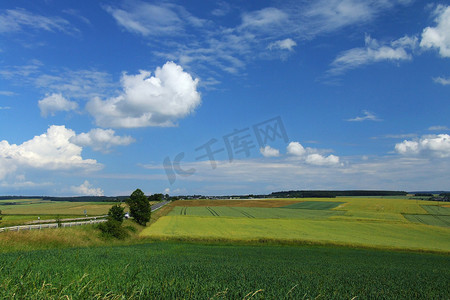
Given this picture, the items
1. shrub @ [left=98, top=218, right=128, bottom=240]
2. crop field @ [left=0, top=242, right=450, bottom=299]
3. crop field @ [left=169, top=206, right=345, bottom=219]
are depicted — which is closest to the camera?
crop field @ [left=0, top=242, right=450, bottom=299]

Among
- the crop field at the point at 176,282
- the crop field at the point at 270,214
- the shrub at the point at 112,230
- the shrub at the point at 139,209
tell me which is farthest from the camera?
the crop field at the point at 270,214

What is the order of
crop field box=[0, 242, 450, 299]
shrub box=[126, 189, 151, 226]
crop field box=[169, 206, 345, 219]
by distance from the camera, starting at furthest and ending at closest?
1. crop field box=[169, 206, 345, 219]
2. shrub box=[126, 189, 151, 226]
3. crop field box=[0, 242, 450, 299]

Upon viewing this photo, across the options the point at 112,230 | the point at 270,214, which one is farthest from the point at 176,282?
the point at 270,214

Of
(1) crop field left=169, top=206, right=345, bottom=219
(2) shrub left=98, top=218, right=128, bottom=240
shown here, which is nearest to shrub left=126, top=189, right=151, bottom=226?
(2) shrub left=98, top=218, right=128, bottom=240

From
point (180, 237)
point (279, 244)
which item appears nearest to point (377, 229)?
point (279, 244)

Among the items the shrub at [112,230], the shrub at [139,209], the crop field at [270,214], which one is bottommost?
the crop field at [270,214]

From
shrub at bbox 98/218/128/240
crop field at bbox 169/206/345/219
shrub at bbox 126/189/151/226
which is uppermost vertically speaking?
shrub at bbox 126/189/151/226

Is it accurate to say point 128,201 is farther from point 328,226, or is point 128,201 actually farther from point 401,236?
point 401,236

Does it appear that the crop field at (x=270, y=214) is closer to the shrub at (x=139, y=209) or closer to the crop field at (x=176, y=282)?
the shrub at (x=139, y=209)

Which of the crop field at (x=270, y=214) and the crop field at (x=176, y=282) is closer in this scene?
the crop field at (x=176, y=282)

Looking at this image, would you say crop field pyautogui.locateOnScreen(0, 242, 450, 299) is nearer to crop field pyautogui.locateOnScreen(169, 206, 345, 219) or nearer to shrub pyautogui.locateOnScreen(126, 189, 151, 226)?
shrub pyautogui.locateOnScreen(126, 189, 151, 226)

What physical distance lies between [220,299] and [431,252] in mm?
41141

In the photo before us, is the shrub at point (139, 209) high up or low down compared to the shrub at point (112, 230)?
up

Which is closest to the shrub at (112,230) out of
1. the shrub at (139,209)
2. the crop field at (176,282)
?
the shrub at (139,209)
